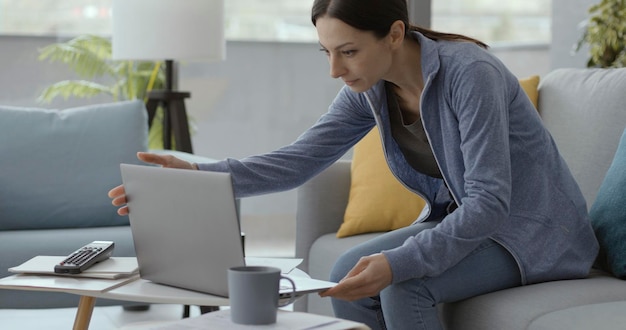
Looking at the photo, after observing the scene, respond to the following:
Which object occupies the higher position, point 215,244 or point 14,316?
point 215,244

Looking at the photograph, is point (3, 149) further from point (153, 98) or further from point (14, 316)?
point (153, 98)

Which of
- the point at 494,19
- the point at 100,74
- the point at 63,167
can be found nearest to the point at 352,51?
the point at 63,167

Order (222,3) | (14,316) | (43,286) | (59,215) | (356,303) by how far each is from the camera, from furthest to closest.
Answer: (222,3) → (14,316) → (59,215) → (356,303) → (43,286)

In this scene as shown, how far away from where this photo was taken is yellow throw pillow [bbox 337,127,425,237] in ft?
9.28

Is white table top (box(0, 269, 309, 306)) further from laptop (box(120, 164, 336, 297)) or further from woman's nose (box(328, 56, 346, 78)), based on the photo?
woman's nose (box(328, 56, 346, 78))

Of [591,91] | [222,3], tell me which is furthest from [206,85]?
[591,91]

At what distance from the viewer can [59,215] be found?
316 cm

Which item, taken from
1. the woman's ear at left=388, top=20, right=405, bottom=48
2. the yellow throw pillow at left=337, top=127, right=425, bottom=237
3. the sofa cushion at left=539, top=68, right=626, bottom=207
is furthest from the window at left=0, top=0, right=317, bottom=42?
the woman's ear at left=388, top=20, right=405, bottom=48

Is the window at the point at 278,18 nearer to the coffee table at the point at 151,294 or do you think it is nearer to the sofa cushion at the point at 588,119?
the sofa cushion at the point at 588,119

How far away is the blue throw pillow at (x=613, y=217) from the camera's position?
207 cm

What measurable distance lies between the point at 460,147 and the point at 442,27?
10.1 feet

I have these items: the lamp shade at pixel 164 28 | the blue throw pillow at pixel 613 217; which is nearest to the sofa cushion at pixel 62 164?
the lamp shade at pixel 164 28

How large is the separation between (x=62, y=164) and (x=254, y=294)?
6.49 feet

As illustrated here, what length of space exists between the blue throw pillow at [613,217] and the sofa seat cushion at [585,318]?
0.25m
